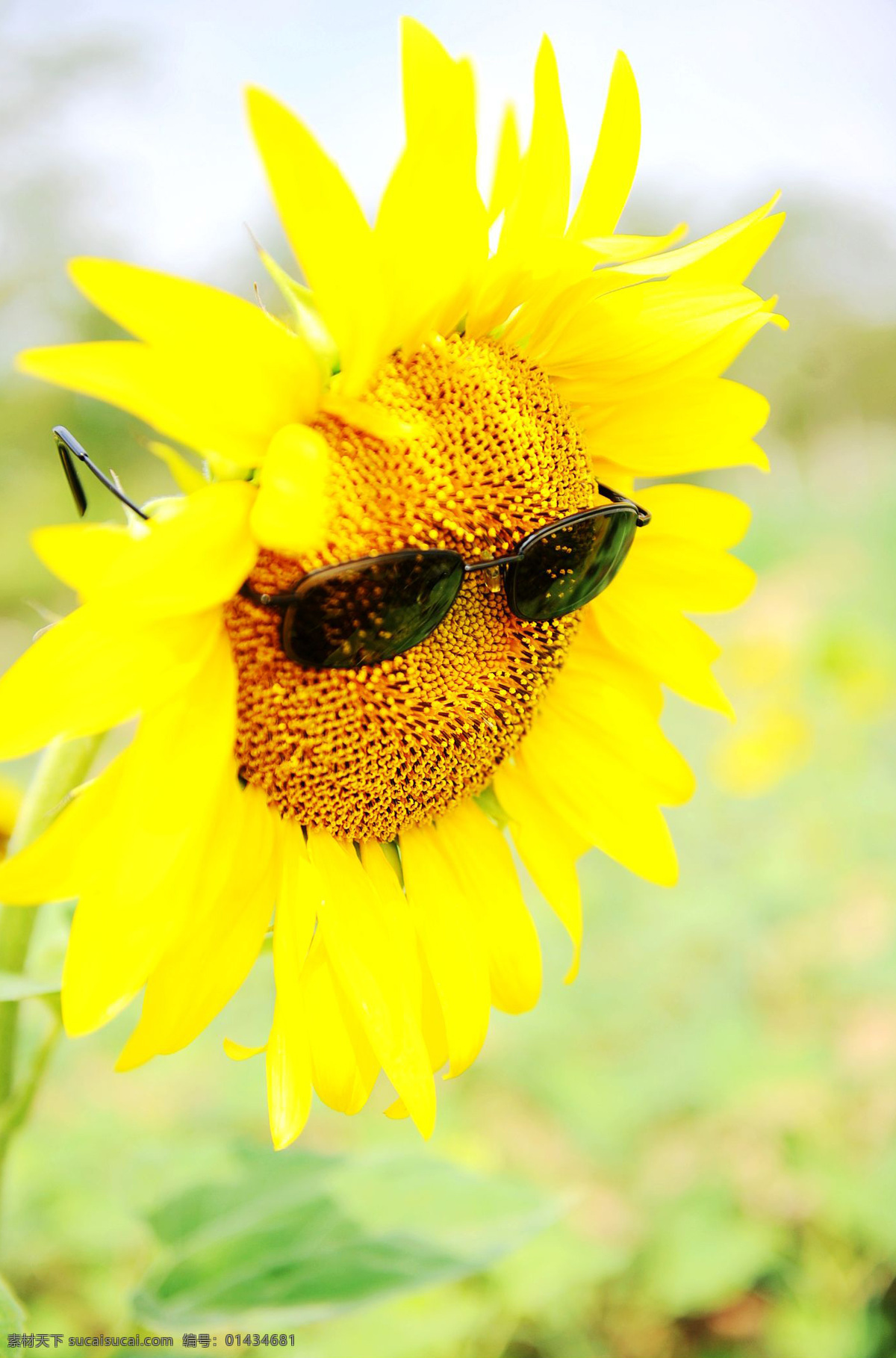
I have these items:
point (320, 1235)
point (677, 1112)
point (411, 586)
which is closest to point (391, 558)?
point (411, 586)

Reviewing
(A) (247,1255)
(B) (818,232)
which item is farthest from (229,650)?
(B) (818,232)

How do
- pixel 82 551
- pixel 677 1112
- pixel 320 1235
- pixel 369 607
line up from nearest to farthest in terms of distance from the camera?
pixel 82 551 < pixel 369 607 < pixel 320 1235 < pixel 677 1112

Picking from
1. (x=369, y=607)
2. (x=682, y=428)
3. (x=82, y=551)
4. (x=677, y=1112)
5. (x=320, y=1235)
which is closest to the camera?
(x=82, y=551)

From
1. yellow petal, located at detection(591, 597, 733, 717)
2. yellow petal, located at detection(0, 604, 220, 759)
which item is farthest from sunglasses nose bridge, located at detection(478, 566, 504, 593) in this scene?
yellow petal, located at detection(0, 604, 220, 759)

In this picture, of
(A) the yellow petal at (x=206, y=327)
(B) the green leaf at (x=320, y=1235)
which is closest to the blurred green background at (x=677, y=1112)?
(B) the green leaf at (x=320, y=1235)

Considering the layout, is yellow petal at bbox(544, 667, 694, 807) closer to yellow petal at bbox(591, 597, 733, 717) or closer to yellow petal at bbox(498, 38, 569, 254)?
yellow petal at bbox(591, 597, 733, 717)

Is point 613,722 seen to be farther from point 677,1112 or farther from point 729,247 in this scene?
point 677,1112
